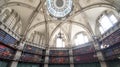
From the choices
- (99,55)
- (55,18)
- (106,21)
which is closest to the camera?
(99,55)

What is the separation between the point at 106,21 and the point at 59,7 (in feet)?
26.9

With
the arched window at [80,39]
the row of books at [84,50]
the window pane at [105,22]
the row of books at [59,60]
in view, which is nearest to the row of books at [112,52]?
the row of books at [84,50]

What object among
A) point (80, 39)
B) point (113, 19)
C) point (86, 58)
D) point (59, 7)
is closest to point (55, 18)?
point (59, 7)

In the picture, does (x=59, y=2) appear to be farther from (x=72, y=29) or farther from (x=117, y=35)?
(x=117, y=35)

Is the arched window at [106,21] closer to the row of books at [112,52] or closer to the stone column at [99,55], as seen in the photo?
the stone column at [99,55]

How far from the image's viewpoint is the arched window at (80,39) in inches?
543

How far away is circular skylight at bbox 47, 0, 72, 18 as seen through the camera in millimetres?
14281

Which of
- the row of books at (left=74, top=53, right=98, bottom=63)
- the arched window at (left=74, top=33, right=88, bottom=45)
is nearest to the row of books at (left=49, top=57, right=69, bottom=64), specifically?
the row of books at (left=74, top=53, right=98, bottom=63)

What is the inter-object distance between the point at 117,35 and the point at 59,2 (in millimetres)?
10313

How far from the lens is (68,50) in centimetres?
1391

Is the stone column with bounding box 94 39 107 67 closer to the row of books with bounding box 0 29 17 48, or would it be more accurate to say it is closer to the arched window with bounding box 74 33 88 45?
the arched window with bounding box 74 33 88 45

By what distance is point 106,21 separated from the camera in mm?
11219

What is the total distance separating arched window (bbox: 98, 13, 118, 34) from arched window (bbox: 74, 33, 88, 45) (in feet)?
9.40

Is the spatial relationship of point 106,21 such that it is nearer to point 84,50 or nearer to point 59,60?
point 84,50
